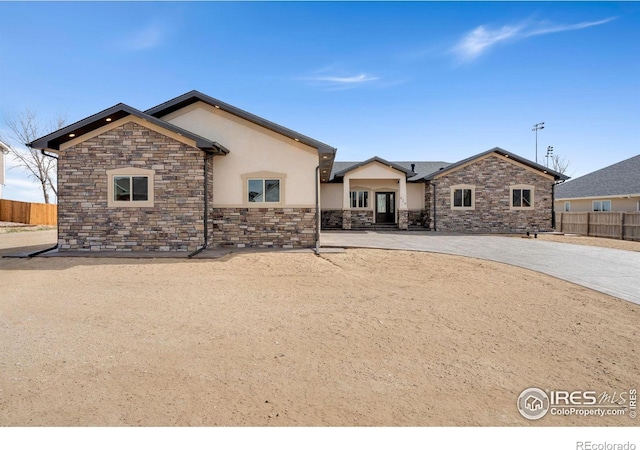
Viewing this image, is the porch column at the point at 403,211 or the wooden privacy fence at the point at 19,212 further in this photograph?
the wooden privacy fence at the point at 19,212

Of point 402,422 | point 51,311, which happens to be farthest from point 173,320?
point 402,422

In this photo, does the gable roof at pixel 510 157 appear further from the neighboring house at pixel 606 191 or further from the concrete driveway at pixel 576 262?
the concrete driveway at pixel 576 262

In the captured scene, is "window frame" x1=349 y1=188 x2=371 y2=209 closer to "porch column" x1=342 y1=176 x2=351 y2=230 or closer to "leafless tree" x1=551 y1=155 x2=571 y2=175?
"porch column" x1=342 y1=176 x2=351 y2=230

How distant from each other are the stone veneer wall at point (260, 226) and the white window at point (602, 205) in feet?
79.0

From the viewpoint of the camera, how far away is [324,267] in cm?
919

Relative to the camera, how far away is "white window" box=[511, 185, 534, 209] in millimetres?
21031

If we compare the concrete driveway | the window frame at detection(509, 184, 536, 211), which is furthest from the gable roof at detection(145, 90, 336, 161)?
the window frame at detection(509, 184, 536, 211)

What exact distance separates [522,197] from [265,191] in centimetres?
1783

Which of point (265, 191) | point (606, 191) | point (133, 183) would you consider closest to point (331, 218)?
point (265, 191)

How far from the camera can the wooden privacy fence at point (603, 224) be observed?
726 inches

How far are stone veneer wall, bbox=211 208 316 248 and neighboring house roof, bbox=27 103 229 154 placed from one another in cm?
276
